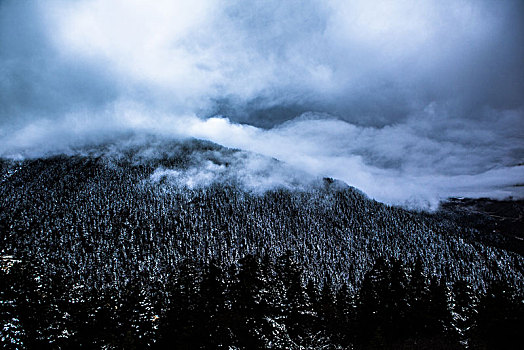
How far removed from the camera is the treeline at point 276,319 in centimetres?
5938

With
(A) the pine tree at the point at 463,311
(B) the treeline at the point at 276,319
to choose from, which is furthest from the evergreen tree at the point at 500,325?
(A) the pine tree at the point at 463,311

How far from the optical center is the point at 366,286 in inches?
2936

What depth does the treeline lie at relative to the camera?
5938 cm

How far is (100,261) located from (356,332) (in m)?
144

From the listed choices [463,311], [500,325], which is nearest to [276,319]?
[463,311]

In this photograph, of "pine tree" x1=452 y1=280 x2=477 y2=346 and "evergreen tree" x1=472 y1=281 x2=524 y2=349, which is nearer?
"evergreen tree" x1=472 y1=281 x2=524 y2=349

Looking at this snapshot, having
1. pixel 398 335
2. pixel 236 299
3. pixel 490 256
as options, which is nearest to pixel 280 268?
pixel 236 299

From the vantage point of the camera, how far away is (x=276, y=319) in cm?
6309

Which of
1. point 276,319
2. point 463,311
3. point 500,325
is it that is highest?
point 276,319

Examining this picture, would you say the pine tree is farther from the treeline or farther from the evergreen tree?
the evergreen tree

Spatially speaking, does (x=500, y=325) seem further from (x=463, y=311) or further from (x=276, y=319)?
(x=276, y=319)

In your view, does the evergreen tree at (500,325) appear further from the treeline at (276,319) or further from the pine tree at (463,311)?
the pine tree at (463,311)

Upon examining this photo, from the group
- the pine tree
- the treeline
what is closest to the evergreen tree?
the treeline

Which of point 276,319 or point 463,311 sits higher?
point 276,319
